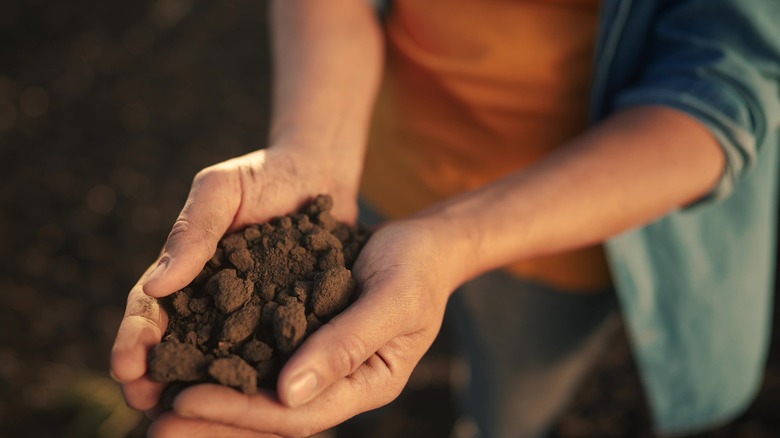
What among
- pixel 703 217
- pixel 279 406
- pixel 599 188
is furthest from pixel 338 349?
pixel 703 217

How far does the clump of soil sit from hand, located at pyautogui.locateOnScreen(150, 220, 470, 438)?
5 cm

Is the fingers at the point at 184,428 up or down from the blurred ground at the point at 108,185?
up

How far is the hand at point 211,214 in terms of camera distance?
1000 mm

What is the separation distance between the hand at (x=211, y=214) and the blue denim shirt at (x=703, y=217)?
685 mm

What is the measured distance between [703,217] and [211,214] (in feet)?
4.07

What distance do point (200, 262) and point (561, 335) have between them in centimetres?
122

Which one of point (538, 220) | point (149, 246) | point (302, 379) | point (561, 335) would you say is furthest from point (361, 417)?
point (302, 379)

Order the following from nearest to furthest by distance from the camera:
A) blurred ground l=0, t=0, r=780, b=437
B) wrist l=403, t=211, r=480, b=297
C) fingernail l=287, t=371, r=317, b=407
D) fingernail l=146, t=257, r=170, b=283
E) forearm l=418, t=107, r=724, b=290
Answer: fingernail l=287, t=371, r=317, b=407 < fingernail l=146, t=257, r=170, b=283 < wrist l=403, t=211, r=480, b=297 < forearm l=418, t=107, r=724, b=290 < blurred ground l=0, t=0, r=780, b=437

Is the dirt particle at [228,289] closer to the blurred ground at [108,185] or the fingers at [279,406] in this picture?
the fingers at [279,406]

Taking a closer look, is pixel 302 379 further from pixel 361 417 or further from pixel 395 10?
pixel 361 417

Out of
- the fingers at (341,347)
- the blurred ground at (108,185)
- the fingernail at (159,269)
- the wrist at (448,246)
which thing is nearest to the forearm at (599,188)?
the wrist at (448,246)

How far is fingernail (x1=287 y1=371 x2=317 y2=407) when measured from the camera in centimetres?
91

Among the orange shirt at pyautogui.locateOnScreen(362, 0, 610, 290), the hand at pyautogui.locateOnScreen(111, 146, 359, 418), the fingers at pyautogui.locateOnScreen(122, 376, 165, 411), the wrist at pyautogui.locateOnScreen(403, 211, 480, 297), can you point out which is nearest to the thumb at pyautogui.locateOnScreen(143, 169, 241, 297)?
the hand at pyautogui.locateOnScreen(111, 146, 359, 418)

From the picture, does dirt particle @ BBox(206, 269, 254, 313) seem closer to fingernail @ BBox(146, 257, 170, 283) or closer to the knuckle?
fingernail @ BBox(146, 257, 170, 283)
